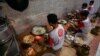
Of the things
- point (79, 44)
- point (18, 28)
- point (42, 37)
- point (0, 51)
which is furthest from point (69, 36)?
point (0, 51)

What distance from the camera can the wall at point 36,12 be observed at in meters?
1.36

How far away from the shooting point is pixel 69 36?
1.45 metres

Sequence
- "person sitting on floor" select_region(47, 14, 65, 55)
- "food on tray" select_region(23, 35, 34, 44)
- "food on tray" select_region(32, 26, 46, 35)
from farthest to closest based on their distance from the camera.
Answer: "food on tray" select_region(32, 26, 46, 35) < "food on tray" select_region(23, 35, 34, 44) < "person sitting on floor" select_region(47, 14, 65, 55)

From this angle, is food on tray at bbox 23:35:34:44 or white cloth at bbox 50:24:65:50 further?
food on tray at bbox 23:35:34:44

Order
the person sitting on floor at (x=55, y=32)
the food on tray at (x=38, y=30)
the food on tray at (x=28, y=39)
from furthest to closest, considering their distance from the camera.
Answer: the food on tray at (x=38, y=30)
the food on tray at (x=28, y=39)
the person sitting on floor at (x=55, y=32)

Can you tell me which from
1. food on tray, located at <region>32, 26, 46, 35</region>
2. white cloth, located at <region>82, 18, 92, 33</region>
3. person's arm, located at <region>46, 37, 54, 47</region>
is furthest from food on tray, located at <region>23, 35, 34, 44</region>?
white cloth, located at <region>82, 18, 92, 33</region>

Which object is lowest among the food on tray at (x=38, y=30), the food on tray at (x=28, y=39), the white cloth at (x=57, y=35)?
the food on tray at (x=28, y=39)

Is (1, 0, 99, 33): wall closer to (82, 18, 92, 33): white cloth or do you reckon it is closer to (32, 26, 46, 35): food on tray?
(32, 26, 46, 35): food on tray

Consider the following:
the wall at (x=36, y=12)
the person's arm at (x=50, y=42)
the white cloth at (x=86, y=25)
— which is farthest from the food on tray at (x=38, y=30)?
the white cloth at (x=86, y=25)

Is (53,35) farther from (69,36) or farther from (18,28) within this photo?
(18,28)

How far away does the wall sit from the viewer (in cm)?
136

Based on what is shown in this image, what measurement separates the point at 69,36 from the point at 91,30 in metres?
0.32

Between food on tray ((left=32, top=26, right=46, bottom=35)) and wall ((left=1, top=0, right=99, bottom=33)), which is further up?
wall ((left=1, top=0, right=99, bottom=33))

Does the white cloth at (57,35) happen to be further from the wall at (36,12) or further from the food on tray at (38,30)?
the wall at (36,12)
